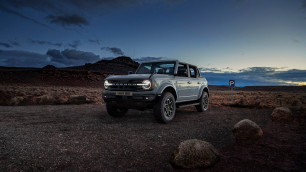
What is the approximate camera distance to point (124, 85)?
6.34 metres

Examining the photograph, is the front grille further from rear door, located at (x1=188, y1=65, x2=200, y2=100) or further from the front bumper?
rear door, located at (x1=188, y1=65, x2=200, y2=100)

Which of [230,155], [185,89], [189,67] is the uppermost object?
[189,67]

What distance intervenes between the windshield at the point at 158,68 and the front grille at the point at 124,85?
1.35 meters

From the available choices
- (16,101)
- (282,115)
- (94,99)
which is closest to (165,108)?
(282,115)

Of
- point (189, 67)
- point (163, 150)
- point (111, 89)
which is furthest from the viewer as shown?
point (189, 67)

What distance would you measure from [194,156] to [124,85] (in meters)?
3.65

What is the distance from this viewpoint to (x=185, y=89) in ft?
25.2

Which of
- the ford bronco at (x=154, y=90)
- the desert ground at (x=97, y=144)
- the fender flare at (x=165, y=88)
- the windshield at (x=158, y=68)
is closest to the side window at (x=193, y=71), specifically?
the ford bronco at (x=154, y=90)

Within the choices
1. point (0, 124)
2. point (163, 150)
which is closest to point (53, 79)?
point (0, 124)

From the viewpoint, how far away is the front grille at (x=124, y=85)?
6.15m

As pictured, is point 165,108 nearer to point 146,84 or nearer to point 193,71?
point 146,84

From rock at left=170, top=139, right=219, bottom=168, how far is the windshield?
13.9 feet

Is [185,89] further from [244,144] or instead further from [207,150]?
[207,150]

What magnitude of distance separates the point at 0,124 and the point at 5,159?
140 inches
